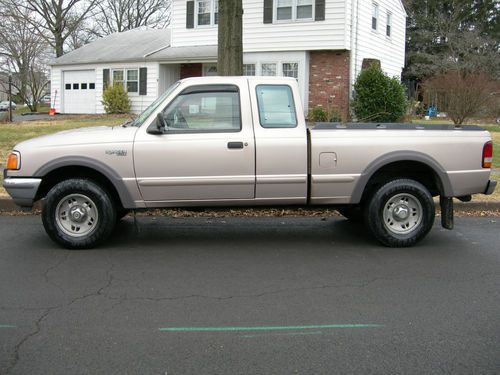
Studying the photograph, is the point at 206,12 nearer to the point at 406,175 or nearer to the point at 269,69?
the point at 269,69

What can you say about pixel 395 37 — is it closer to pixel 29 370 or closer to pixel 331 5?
pixel 331 5

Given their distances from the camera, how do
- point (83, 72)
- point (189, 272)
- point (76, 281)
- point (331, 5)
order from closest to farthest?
point (76, 281) → point (189, 272) → point (331, 5) → point (83, 72)

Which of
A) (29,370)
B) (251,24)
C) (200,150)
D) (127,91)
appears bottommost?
(29,370)

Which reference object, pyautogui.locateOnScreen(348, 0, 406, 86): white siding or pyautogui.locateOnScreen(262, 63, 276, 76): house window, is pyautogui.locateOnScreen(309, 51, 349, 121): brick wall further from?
pyautogui.locateOnScreen(262, 63, 276, 76): house window

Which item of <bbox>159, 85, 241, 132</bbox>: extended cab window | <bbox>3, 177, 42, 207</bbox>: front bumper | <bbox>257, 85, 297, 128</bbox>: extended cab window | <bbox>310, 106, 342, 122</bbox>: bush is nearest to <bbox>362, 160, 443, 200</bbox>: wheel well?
<bbox>257, 85, 297, 128</bbox>: extended cab window

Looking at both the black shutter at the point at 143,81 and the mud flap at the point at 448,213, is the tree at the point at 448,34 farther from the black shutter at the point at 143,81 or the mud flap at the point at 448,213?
the mud flap at the point at 448,213

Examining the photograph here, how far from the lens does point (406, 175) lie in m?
6.82

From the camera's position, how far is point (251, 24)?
22.4m

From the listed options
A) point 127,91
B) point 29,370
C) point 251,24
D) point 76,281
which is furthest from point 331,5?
point 29,370

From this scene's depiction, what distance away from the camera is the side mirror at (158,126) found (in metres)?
6.16

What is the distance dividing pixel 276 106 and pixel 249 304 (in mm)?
2601

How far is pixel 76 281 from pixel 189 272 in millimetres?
1067

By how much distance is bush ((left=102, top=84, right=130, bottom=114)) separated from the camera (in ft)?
84.6

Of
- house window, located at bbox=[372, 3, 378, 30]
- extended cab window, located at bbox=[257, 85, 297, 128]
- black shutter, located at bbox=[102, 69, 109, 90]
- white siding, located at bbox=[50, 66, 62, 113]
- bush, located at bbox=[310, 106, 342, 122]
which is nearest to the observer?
extended cab window, located at bbox=[257, 85, 297, 128]
